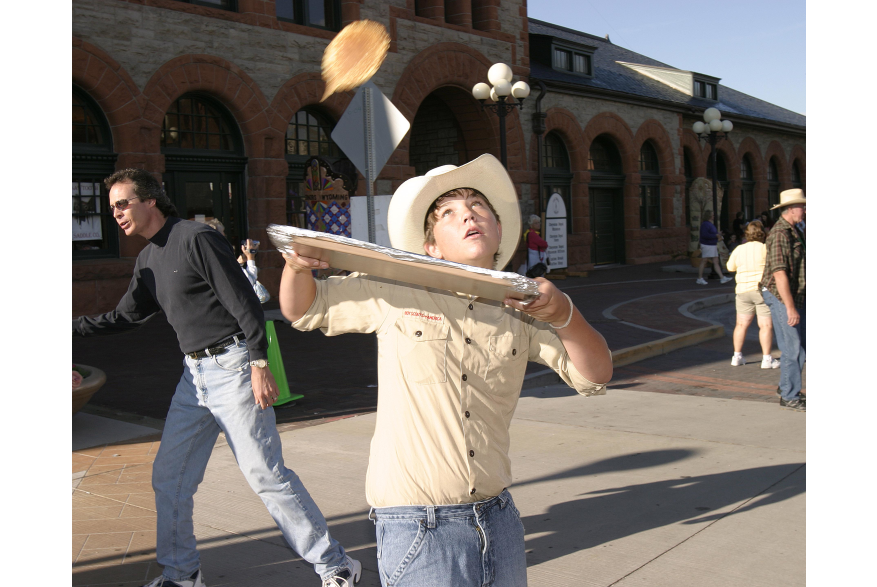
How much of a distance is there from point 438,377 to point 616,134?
26799mm

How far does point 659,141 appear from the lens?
29938mm

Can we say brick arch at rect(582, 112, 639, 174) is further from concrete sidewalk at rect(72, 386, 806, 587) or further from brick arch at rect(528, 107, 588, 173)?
concrete sidewalk at rect(72, 386, 806, 587)

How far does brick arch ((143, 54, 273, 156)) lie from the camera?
15.1 meters

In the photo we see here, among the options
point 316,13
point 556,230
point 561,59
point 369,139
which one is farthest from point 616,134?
point 369,139

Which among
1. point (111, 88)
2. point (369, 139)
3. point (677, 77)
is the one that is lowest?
point (369, 139)

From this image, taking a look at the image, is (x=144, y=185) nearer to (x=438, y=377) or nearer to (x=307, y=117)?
(x=438, y=377)

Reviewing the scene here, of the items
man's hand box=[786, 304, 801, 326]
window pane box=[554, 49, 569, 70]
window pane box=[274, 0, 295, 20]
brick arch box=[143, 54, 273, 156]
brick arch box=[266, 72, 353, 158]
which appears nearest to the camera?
man's hand box=[786, 304, 801, 326]

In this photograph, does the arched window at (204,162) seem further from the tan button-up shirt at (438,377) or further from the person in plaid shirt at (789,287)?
the tan button-up shirt at (438,377)

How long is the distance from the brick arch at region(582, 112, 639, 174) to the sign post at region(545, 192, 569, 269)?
3441 millimetres

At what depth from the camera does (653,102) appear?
2903 centimetres

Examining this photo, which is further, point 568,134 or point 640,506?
point 568,134

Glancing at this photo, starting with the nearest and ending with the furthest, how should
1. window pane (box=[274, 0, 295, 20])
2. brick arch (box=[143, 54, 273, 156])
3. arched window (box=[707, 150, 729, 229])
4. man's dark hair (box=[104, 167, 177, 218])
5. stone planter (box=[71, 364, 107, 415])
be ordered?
man's dark hair (box=[104, 167, 177, 218]), stone planter (box=[71, 364, 107, 415]), brick arch (box=[143, 54, 273, 156]), window pane (box=[274, 0, 295, 20]), arched window (box=[707, 150, 729, 229])

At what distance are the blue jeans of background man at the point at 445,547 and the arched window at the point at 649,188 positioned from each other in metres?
28.5

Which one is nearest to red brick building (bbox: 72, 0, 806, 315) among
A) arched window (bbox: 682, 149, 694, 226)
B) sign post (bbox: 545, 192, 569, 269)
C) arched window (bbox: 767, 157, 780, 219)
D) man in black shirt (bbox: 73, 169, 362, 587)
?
arched window (bbox: 682, 149, 694, 226)
